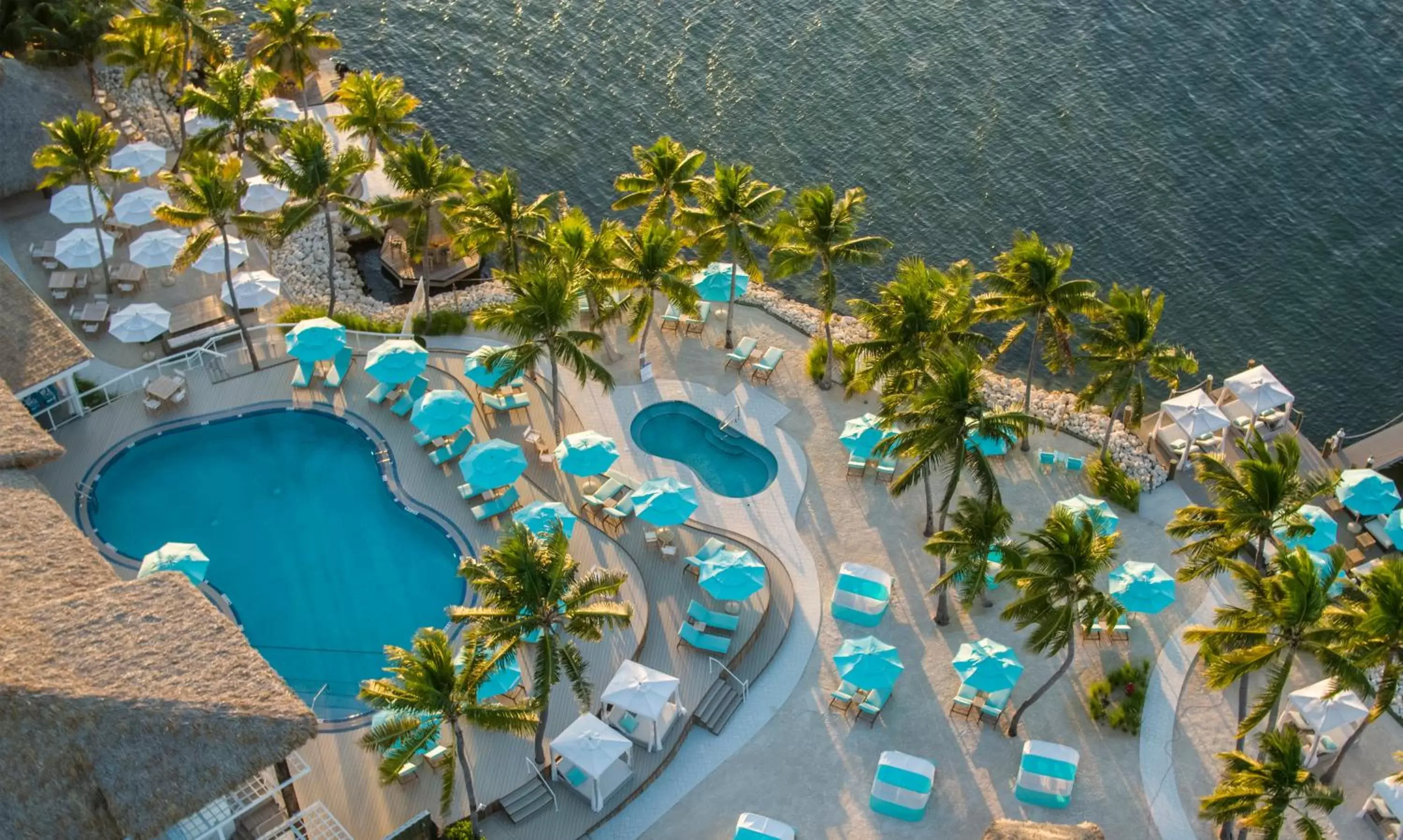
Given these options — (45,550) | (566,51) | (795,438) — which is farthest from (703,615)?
(566,51)

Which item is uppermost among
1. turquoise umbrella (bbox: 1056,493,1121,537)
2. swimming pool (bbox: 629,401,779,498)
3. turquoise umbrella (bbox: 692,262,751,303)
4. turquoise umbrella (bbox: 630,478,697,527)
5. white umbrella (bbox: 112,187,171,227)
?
turquoise umbrella (bbox: 692,262,751,303)

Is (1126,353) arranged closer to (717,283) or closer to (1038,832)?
(717,283)

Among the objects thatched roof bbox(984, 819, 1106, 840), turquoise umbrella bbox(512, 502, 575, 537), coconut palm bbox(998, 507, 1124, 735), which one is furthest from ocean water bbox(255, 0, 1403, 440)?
thatched roof bbox(984, 819, 1106, 840)

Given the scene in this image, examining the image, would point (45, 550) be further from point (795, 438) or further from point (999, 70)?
point (999, 70)

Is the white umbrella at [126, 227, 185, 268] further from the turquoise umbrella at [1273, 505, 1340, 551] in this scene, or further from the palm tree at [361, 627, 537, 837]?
the turquoise umbrella at [1273, 505, 1340, 551]

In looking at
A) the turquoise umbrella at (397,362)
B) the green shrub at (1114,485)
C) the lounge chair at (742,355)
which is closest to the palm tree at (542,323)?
the turquoise umbrella at (397,362)

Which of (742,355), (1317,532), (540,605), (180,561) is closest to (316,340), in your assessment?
(180,561)

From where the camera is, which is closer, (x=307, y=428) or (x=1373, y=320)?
(x=307, y=428)
